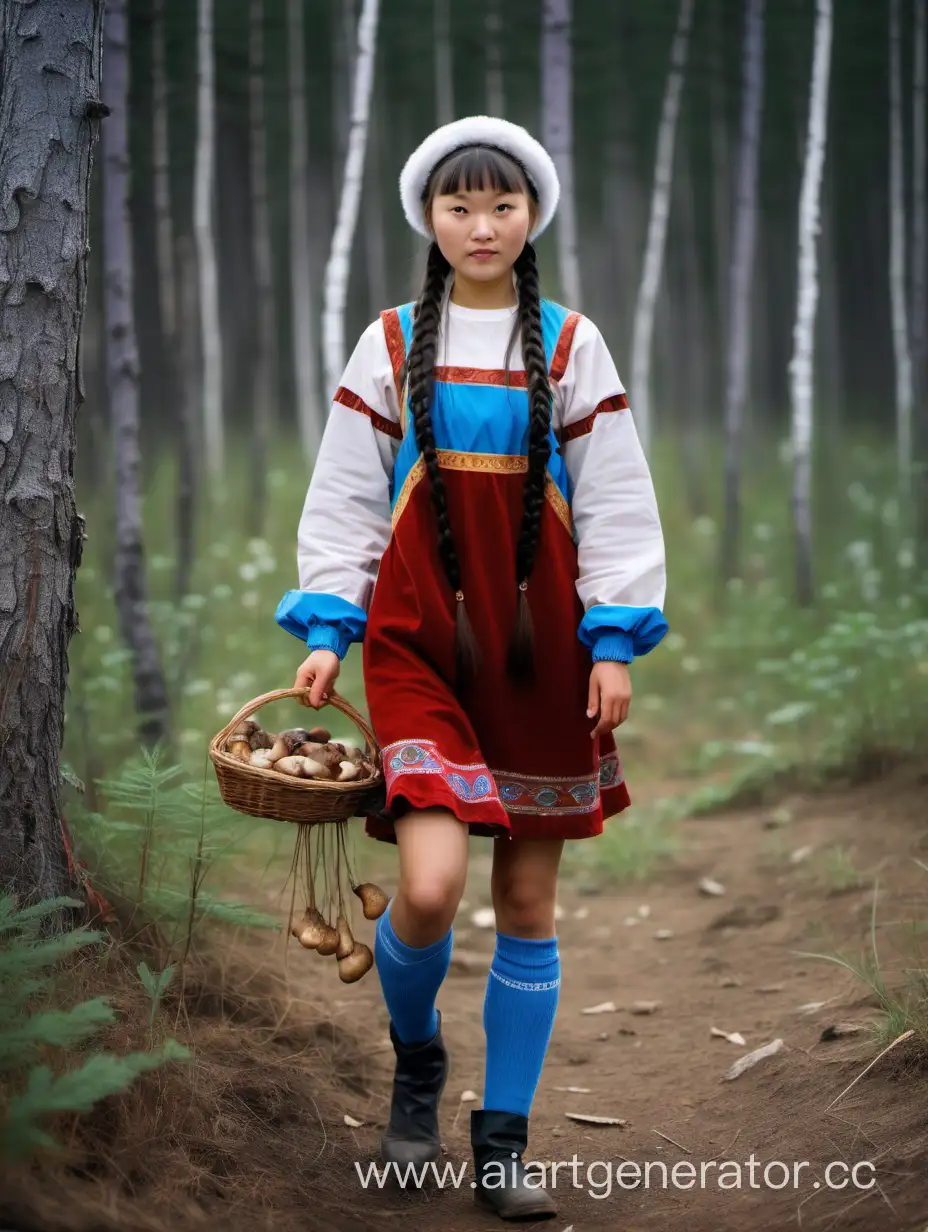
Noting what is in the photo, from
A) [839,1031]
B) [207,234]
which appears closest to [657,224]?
[207,234]

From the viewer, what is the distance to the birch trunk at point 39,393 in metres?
2.95

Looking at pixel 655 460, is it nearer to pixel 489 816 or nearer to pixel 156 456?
pixel 156 456

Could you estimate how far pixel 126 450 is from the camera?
605cm

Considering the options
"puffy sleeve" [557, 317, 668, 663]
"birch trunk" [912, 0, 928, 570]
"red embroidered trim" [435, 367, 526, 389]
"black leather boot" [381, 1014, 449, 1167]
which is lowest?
"black leather boot" [381, 1014, 449, 1167]

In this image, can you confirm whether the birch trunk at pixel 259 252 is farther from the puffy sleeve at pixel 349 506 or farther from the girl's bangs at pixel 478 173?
the girl's bangs at pixel 478 173

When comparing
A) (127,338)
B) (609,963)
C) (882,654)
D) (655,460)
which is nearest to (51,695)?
(609,963)

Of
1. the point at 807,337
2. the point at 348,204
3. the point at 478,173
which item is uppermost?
the point at 348,204

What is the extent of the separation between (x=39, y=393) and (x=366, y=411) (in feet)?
2.79

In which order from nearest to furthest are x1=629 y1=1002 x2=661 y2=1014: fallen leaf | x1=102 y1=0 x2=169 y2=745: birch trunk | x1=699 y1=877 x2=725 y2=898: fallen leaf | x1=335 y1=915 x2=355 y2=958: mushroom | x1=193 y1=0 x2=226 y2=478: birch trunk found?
x1=335 y1=915 x2=355 y2=958: mushroom
x1=629 y1=1002 x2=661 y2=1014: fallen leaf
x1=699 y1=877 x2=725 y2=898: fallen leaf
x1=102 y1=0 x2=169 y2=745: birch trunk
x1=193 y1=0 x2=226 y2=478: birch trunk

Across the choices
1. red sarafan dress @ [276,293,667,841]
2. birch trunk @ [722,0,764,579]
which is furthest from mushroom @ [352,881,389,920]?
birch trunk @ [722,0,764,579]

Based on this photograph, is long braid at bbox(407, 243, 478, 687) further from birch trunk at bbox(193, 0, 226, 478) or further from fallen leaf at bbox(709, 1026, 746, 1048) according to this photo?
birch trunk at bbox(193, 0, 226, 478)

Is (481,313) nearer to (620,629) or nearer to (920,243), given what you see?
(620,629)

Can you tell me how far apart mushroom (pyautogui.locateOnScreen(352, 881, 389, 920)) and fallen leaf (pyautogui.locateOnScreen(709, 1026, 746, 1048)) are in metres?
1.48

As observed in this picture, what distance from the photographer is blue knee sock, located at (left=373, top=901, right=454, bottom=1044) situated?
278 centimetres
